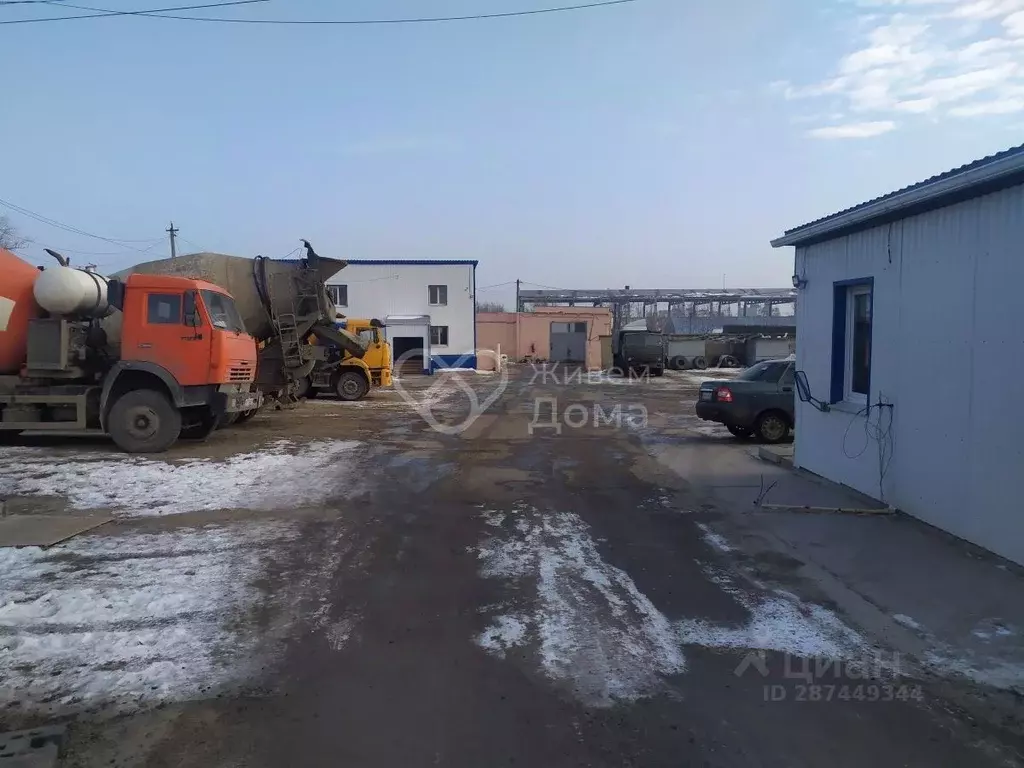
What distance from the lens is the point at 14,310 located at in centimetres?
1255

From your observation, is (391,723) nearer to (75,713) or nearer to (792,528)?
(75,713)

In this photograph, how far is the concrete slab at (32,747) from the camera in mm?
3434

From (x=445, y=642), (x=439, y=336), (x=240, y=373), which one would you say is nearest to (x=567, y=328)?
(x=439, y=336)

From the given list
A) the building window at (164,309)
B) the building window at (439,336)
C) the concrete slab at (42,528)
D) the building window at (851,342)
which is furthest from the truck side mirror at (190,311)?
the building window at (439,336)

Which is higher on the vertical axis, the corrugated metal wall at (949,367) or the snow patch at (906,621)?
the corrugated metal wall at (949,367)

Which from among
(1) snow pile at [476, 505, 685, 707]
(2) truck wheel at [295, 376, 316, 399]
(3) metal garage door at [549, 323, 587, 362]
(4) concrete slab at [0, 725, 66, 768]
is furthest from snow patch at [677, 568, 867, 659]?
(3) metal garage door at [549, 323, 587, 362]

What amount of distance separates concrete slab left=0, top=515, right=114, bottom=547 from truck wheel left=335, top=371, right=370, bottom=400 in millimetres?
16014

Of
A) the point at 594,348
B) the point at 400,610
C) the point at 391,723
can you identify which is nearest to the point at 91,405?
the point at 400,610

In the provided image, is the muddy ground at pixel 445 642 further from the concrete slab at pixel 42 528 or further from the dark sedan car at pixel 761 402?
the dark sedan car at pixel 761 402

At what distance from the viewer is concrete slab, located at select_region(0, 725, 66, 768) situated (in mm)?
3434

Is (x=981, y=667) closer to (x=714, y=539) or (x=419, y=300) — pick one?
(x=714, y=539)

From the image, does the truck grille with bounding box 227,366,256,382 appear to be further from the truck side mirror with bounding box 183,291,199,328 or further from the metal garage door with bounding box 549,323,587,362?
the metal garage door with bounding box 549,323,587,362

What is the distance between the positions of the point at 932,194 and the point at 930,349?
5.24ft

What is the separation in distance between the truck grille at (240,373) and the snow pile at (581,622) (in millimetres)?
7791
